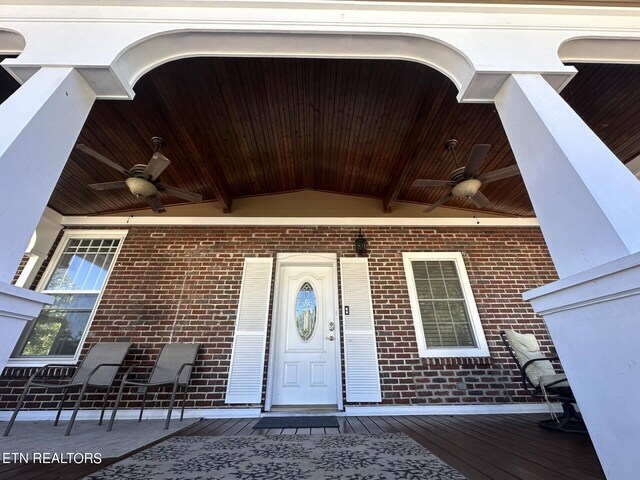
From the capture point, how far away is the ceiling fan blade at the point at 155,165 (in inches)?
102

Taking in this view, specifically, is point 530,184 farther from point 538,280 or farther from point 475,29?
point 538,280

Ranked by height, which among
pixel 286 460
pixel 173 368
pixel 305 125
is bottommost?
pixel 286 460

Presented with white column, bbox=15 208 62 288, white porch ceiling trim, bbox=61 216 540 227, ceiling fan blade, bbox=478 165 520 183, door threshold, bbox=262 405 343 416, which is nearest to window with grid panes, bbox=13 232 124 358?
white column, bbox=15 208 62 288

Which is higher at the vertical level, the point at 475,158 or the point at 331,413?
the point at 475,158

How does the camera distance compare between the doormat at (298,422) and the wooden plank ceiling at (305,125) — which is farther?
the doormat at (298,422)

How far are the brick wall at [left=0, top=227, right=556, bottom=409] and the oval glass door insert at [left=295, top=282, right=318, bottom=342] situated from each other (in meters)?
0.64

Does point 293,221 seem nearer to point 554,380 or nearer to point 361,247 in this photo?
point 361,247

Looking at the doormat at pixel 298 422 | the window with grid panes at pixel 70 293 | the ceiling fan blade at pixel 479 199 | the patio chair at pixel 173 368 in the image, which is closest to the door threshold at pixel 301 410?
the doormat at pixel 298 422

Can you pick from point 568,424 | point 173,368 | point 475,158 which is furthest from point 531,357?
point 173,368

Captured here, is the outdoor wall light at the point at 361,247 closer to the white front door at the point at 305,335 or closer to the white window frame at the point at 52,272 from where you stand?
the white front door at the point at 305,335

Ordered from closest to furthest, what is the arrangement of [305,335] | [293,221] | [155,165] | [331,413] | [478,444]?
[478,444]
[155,165]
[331,413]
[305,335]
[293,221]

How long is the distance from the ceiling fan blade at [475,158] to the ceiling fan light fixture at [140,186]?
125 inches

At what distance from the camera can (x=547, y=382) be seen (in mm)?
2594

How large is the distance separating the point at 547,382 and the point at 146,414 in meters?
→ 4.25
